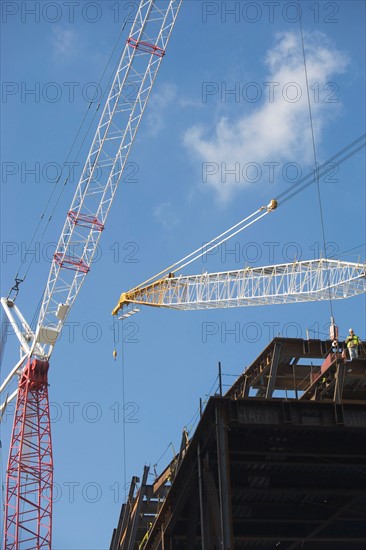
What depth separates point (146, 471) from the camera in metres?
52.0

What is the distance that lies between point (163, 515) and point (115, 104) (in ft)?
156

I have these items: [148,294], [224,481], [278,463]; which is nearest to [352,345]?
[278,463]

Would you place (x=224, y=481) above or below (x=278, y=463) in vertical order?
below

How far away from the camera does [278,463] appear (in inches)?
1624

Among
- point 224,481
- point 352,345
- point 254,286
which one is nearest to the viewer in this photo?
point 224,481

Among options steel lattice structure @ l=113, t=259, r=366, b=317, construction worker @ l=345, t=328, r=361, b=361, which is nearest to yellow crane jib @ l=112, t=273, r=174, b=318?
steel lattice structure @ l=113, t=259, r=366, b=317

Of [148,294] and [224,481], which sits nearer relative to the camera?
[224,481]

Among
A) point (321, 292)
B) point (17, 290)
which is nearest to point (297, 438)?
point (321, 292)

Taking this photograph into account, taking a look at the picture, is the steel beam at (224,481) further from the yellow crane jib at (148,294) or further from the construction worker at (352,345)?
the yellow crane jib at (148,294)

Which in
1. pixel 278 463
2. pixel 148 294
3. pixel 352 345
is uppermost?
pixel 148 294

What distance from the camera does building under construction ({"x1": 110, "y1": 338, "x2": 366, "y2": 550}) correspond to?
125 ft

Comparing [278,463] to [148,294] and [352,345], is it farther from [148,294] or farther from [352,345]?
[148,294]

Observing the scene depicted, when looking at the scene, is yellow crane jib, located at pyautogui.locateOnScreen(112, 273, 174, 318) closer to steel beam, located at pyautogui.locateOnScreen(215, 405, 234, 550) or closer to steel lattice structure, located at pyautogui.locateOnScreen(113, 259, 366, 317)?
steel lattice structure, located at pyautogui.locateOnScreen(113, 259, 366, 317)

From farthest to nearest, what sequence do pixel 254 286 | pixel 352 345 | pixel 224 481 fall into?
pixel 254 286
pixel 352 345
pixel 224 481
